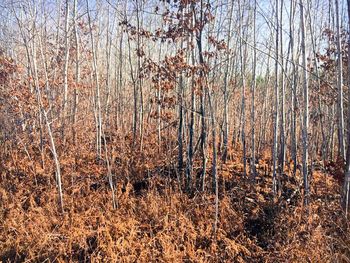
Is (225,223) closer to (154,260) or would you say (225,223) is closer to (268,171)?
(154,260)

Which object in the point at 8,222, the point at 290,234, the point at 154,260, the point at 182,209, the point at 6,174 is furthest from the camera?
the point at 6,174

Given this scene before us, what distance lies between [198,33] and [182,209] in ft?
8.17

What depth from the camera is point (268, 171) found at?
622 centimetres

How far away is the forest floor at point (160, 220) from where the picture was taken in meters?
3.57

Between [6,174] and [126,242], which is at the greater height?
[6,174]

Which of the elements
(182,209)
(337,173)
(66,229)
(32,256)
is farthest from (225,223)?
(32,256)

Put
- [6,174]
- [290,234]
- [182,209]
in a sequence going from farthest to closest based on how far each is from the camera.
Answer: [6,174] → [182,209] → [290,234]

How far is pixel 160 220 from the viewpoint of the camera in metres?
4.20

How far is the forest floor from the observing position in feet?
11.7

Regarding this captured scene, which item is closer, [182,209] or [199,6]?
[199,6]

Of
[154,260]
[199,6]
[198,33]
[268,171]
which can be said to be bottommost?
[154,260]

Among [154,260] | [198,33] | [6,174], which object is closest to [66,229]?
[154,260]

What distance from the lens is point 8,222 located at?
422cm

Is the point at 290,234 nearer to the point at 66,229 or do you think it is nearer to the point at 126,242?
the point at 126,242
